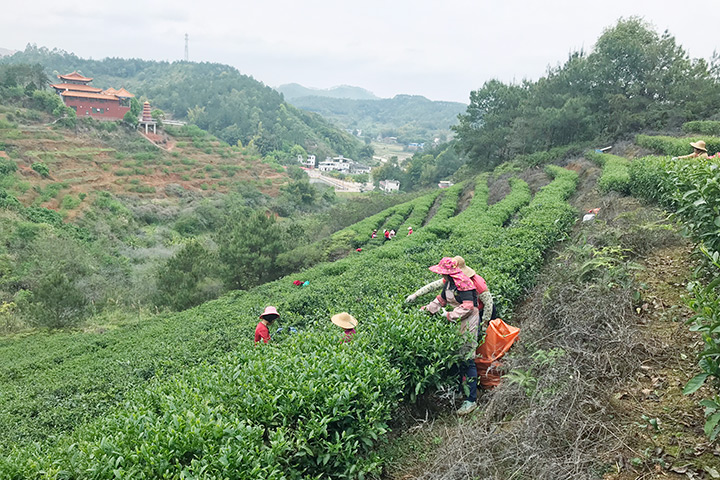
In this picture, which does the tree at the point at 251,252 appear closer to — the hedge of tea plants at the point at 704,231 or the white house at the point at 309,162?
the hedge of tea plants at the point at 704,231

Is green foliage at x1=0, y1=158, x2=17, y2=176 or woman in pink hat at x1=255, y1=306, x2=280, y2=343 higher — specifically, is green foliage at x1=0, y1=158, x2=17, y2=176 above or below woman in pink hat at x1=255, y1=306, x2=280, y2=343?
below

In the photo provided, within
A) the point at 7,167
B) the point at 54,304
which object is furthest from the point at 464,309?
the point at 7,167

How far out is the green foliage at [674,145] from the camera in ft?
48.0

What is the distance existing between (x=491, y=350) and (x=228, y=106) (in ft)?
347

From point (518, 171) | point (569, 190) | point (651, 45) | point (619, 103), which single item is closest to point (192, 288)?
point (569, 190)

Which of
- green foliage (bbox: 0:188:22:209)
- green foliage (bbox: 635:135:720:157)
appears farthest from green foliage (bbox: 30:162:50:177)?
green foliage (bbox: 635:135:720:157)

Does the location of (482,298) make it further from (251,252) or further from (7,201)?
(7,201)

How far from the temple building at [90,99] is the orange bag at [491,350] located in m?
68.4

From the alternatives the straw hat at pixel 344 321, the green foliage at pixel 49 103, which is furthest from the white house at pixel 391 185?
the straw hat at pixel 344 321

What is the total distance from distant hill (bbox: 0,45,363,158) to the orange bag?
89878mm

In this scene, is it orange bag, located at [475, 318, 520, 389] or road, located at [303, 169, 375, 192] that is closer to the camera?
orange bag, located at [475, 318, 520, 389]

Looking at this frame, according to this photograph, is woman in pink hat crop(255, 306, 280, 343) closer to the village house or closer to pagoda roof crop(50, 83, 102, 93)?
pagoda roof crop(50, 83, 102, 93)

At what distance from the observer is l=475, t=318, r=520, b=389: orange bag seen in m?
4.71

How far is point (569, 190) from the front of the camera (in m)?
16.0
